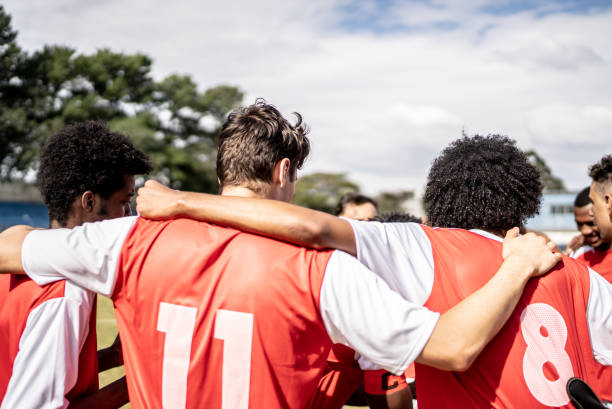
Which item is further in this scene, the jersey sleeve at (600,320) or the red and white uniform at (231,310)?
the jersey sleeve at (600,320)

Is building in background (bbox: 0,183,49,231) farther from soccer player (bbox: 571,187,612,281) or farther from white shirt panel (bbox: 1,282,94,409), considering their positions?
white shirt panel (bbox: 1,282,94,409)

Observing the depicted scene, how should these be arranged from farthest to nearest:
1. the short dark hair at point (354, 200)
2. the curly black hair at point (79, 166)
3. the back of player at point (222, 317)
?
the short dark hair at point (354, 200)
the curly black hair at point (79, 166)
the back of player at point (222, 317)

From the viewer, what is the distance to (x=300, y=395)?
1794mm

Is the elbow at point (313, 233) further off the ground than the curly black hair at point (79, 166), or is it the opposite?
the curly black hair at point (79, 166)

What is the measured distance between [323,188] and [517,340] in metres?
57.3

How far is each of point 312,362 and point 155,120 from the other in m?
36.7

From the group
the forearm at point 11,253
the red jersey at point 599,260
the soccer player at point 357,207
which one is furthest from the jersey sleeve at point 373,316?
the soccer player at point 357,207

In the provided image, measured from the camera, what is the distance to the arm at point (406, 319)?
164 centimetres

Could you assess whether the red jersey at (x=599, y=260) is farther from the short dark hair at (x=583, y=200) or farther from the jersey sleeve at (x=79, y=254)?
the jersey sleeve at (x=79, y=254)

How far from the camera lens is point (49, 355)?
6.15 feet

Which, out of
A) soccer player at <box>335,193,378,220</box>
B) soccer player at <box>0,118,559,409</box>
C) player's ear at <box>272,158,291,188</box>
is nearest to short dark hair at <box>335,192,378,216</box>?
soccer player at <box>335,193,378,220</box>

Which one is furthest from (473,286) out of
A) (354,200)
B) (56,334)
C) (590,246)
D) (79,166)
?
(354,200)

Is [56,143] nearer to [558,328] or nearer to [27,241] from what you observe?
[27,241]

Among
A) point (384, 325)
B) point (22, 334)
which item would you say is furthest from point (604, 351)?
point (22, 334)
